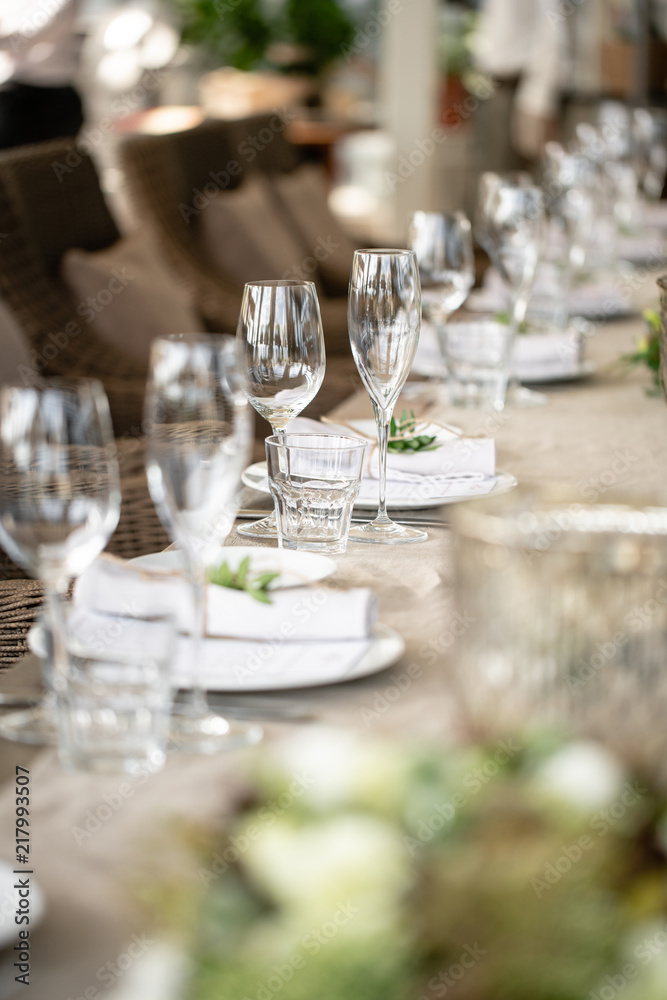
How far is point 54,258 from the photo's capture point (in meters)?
2.38

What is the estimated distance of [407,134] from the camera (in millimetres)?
7023

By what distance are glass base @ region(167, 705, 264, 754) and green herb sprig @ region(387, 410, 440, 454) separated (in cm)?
53

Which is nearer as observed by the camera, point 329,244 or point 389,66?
point 329,244

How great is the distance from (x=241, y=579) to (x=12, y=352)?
1329 mm

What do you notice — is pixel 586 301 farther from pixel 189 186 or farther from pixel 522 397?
pixel 189 186

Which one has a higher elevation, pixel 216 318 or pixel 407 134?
pixel 407 134

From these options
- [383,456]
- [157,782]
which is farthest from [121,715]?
[383,456]

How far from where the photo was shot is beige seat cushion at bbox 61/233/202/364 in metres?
2.33

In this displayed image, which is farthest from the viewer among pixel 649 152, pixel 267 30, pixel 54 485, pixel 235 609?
pixel 267 30

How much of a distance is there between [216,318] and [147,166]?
1.60 feet

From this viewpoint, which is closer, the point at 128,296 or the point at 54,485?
the point at 54,485

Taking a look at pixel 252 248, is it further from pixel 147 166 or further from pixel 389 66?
pixel 389 66

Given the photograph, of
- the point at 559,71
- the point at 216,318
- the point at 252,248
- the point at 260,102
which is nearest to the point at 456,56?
the point at 260,102

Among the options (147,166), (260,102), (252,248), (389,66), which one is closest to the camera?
(147,166)
